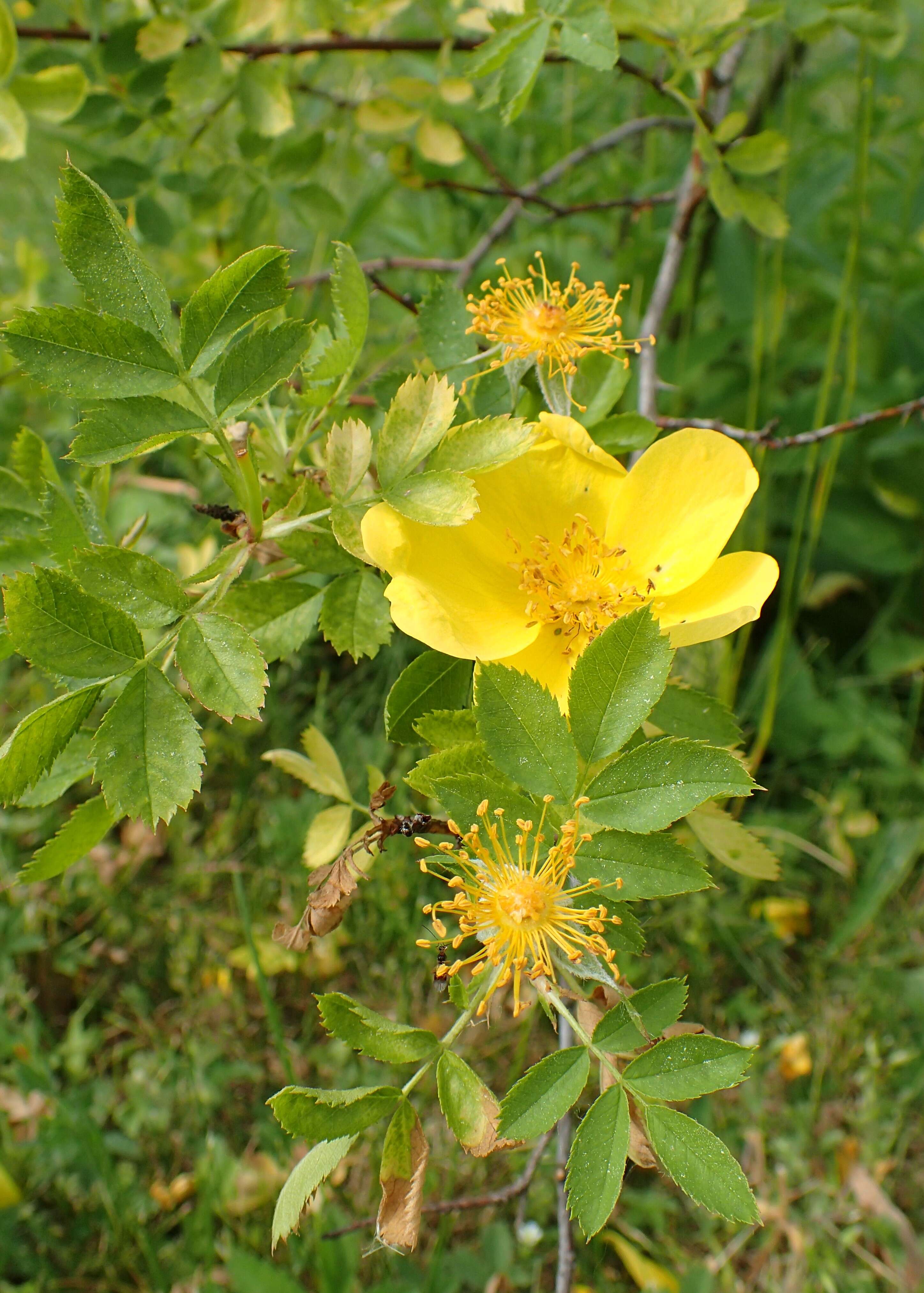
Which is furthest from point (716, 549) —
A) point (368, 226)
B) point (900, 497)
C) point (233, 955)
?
point (368, 226)

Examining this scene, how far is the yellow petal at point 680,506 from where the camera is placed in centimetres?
89

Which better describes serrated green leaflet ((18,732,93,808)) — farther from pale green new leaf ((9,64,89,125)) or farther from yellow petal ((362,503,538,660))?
pale green new leaf ((9,64,89,125))

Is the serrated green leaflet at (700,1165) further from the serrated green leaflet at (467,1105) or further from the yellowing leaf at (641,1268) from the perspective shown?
the yellowing leaf at (641,1268)

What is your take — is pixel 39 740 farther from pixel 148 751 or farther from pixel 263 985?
pixel 263 985

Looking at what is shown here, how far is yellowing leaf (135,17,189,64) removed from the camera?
142 centimetres

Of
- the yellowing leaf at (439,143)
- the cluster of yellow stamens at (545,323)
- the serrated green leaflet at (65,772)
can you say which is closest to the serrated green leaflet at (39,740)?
the serrated green leaflet at (65,772)

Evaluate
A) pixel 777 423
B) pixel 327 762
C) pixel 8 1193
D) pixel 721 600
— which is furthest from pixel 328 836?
pixel 8 1193

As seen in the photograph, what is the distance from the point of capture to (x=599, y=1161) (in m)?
0.75

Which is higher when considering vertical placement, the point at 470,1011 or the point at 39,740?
the point at 39,740

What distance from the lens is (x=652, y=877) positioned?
0.74m

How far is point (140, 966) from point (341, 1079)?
0.49 m

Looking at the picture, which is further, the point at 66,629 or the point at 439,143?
the point at 439,143

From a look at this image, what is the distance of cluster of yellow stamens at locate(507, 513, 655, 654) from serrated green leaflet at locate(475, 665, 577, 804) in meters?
0.17

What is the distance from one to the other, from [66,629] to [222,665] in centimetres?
11
